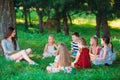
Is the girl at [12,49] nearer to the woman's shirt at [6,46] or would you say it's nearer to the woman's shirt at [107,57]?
the woman's shirt at [6,46]

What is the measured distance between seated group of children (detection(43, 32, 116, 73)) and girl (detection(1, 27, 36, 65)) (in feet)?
3.52

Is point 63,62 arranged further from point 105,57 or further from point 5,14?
point 5,14

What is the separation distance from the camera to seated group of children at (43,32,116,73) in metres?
11.9

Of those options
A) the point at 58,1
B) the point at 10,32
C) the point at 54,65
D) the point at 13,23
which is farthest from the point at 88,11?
the point at 54,65

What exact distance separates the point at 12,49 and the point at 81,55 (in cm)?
281

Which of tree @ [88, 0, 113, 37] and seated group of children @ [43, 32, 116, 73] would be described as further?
tree @ [88, 0, 113, 37]

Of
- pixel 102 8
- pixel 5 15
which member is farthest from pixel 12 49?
pixel 102 8

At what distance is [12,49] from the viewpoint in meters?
14.4

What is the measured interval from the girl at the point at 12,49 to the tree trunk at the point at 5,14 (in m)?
1.28

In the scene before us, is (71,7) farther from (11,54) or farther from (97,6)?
(11,54)

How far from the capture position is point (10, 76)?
11.8m

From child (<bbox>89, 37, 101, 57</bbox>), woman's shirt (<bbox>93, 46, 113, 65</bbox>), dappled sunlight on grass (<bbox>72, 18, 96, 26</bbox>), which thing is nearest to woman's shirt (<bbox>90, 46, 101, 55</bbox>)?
child (<bbox>89, 37, 101, 57</bbox>)

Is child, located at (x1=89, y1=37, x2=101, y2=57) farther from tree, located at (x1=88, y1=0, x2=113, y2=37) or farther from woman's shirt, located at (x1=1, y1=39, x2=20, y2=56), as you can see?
tree, located at (x1=88, y1=0, x2=113, y2=37)

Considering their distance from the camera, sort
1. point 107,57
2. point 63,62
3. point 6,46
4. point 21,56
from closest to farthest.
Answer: point 63,62 → point 21,56 → point 107,57 → point 6,46
